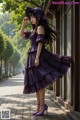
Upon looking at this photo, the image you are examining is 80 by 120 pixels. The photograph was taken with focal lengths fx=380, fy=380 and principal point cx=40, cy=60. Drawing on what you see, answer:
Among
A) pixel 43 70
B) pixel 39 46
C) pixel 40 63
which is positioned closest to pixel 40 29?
pixel 39 46

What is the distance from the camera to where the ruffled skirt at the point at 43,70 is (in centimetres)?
A: 685

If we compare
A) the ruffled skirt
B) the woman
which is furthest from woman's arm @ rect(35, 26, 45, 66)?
the ruffled skirt

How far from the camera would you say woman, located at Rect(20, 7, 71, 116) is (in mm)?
6848

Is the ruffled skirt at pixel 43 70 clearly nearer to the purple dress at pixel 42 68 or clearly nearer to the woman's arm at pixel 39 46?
the purple dress at pixel 42 68

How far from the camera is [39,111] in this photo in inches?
285

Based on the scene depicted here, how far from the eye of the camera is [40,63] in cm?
692

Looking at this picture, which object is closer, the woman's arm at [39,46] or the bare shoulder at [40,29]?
the woman's arm at [39,46]

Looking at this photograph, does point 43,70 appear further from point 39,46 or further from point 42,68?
point 39,46

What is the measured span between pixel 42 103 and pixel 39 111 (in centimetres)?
18

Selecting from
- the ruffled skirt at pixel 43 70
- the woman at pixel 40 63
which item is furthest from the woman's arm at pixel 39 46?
the ruffled skirt at pixel 43 70

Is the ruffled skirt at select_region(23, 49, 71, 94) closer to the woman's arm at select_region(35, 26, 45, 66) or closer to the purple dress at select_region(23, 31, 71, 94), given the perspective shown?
the purple dress at select_region(23, 31, 71, 94)

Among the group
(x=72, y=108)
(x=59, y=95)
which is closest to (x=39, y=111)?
(x=72, y=108)

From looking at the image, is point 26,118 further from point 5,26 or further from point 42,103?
point 5,26

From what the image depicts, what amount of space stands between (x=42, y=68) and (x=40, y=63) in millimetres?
99
